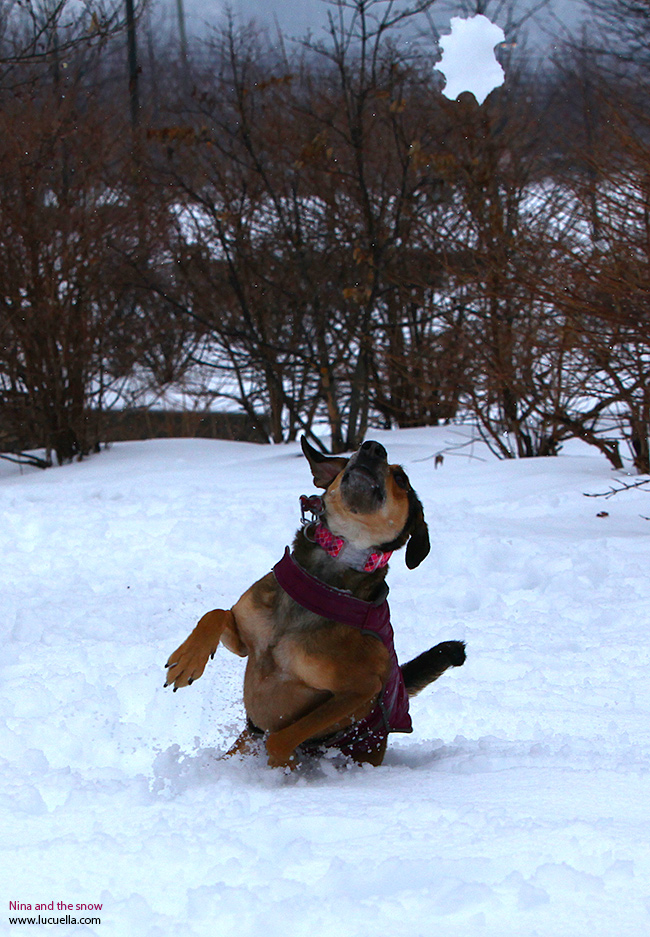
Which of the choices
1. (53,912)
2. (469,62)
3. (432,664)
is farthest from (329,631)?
(469,62)

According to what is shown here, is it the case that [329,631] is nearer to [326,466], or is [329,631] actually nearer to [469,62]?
[326,466]

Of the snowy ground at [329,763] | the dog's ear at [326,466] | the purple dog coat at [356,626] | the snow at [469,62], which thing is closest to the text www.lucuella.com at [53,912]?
the snowy ground at [329,763]

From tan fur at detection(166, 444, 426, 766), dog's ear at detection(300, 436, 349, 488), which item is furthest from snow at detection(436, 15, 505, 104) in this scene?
tan fur at detection(166, 444, 426, 766)

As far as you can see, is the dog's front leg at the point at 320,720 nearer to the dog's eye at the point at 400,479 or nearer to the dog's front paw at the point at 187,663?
the dog's front paw at the point at 187,663

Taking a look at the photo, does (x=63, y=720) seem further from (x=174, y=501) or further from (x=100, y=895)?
(x=174, y=501)

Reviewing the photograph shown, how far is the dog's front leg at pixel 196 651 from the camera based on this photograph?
2.43 meters

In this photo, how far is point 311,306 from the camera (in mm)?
10672

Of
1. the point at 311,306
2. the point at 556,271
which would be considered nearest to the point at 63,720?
the point at 556,271

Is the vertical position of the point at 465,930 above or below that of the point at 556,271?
below

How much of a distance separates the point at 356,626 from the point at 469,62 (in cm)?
640

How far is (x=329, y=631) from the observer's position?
93.8 inches

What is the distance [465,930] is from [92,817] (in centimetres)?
90

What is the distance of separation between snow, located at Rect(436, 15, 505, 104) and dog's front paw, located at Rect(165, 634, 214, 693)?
18.9ft

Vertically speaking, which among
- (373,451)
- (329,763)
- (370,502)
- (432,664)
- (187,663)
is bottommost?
(329,763)
